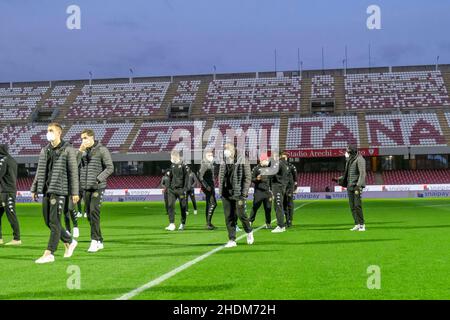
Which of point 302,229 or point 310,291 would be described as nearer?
point 310,291

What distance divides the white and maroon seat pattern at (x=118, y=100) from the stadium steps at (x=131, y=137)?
1.82 metres

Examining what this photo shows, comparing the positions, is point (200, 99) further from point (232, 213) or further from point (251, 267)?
point (251, 267)

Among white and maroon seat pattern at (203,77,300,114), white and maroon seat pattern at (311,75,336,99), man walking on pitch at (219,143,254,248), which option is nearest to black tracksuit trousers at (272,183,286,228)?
man walking on pitch at (219,143,254,248)

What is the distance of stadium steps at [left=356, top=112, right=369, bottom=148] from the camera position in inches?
2243

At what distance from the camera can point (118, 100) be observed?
229 feet

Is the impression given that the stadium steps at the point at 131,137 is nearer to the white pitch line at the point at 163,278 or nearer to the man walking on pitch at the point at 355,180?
the man walking on pitch at the point at 355,180

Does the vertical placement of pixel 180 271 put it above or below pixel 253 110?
below

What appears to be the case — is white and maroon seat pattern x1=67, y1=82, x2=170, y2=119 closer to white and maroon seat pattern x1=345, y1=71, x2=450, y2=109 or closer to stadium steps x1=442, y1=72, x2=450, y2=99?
white and maroon seat pattern x1=345, y1=71, x2=450, y2=109

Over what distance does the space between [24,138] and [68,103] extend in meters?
8.61

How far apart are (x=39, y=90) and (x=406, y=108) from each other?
4428cm

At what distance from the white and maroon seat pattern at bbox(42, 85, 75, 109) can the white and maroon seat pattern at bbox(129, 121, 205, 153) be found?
12905 millimetres

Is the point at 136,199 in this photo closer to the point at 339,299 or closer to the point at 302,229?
the point at 302,229

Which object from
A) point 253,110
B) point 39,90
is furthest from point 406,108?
point 39,90

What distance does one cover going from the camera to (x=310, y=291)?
22.7ft
